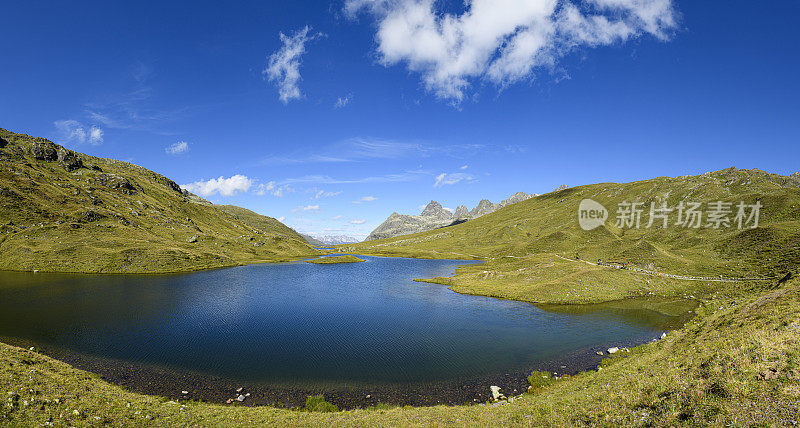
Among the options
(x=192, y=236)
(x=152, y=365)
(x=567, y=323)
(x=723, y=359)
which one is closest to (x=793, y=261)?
(x=567, y=323)

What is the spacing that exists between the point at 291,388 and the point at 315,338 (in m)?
15.7

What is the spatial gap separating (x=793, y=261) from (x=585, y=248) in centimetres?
7749

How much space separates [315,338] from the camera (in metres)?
49.3

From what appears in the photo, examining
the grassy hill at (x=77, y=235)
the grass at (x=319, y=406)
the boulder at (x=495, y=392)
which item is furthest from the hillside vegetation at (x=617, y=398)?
the grassy hill at (x=77, y=235)

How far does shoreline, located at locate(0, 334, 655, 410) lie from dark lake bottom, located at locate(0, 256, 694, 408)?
136 mm

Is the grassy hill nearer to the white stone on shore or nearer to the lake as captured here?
the lake

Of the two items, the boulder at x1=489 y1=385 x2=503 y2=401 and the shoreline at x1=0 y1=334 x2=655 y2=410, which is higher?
the boulder at x1=489 y1=385 x2=503 y2=401

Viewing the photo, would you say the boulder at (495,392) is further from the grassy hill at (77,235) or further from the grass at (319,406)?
the grassy hill at (77,235)

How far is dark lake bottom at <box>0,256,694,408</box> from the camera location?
34.6m

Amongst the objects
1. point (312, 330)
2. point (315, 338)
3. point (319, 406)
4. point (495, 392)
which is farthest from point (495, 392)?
point (312, 330)

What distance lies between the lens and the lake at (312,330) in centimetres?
3934

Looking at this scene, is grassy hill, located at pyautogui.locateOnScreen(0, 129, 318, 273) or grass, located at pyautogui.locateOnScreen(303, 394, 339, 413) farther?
grassy hill, located at pyautogui.locateOnScreen(0, 129, 318, 273)

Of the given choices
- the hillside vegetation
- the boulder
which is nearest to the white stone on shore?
the boulder

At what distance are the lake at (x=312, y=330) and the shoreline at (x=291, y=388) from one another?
120cm
